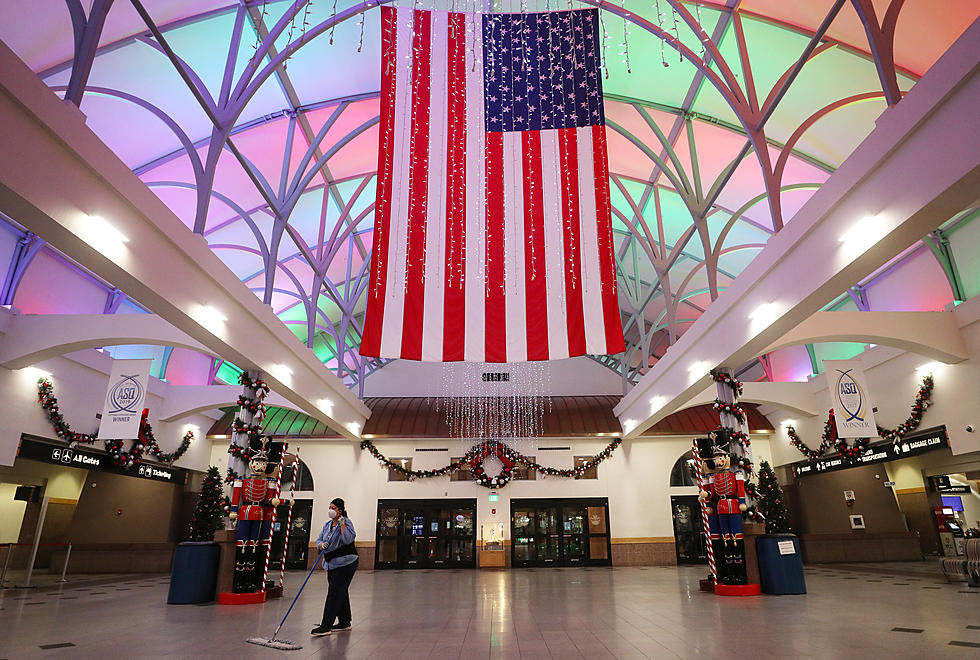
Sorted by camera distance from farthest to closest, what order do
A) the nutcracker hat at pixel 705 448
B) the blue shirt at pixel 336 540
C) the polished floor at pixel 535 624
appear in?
the nutcracker hat at pixel 705 448, the blue shirt at pixel 336 540, the polished floor at pixel 535 624

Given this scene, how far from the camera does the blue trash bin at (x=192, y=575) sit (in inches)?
329

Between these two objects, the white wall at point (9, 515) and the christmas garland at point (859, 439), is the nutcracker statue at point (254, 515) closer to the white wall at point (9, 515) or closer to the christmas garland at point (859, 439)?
the white wall at point (9, 515)

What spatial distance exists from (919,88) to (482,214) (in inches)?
231

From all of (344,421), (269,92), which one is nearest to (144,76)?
(269,92)

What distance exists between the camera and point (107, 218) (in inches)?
234

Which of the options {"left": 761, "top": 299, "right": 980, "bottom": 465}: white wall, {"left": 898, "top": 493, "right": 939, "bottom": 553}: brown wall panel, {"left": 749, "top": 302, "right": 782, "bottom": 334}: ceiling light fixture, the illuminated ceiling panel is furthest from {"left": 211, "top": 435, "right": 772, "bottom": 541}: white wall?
{"left": 749, "top": 302, "right": 782, "bottom": 334}: ceiling light fixture

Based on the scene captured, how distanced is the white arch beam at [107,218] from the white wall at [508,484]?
8682 mm

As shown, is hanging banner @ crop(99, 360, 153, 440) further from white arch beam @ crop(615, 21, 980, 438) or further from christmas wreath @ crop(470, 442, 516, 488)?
white arch beam @ crop(615, 21, 980, 438)

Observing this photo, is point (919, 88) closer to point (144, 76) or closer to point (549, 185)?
point (549, 185)

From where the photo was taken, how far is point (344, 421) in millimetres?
16062

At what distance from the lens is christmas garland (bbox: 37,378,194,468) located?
11484mm

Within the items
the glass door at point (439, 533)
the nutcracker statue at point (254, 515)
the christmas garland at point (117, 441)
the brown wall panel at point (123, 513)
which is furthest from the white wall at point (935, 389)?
the brown wall panel at point (123, 513)

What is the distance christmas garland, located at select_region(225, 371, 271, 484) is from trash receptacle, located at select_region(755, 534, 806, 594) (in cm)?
824

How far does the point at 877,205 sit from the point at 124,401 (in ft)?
40.3
